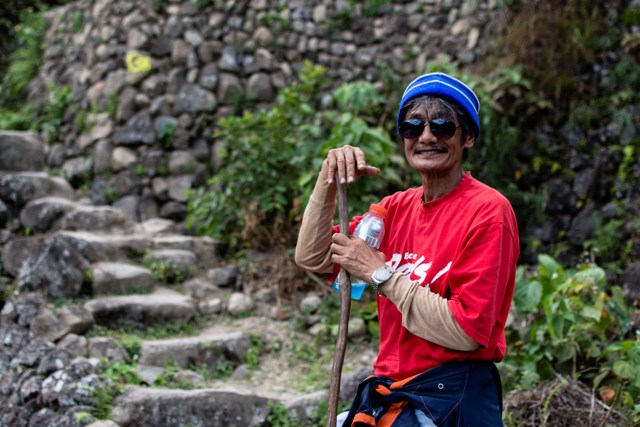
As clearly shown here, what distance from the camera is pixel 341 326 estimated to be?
241 centimetres

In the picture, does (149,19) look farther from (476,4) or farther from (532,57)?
(532,57)

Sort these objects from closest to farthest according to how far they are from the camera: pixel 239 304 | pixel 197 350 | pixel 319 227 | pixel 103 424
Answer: pixel 319 227 < pixel 103 424 < pixel 197 350 < pixel 239 304

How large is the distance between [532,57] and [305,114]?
2434 mm

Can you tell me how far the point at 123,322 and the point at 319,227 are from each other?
346 cm

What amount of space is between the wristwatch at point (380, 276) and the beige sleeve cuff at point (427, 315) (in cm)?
3

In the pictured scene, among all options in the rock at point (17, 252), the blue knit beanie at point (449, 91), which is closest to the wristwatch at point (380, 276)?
the blue knit beanie at point (449, 91)

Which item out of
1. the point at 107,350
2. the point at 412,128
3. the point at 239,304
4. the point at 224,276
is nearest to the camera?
the point at 412,128

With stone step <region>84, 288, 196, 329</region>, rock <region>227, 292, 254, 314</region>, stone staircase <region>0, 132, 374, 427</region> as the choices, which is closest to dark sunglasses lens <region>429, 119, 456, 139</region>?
stone staircase <region>0, 132, 374, 427</region>

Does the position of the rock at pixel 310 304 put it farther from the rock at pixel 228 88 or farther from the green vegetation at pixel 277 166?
the rock at pixel 228 88

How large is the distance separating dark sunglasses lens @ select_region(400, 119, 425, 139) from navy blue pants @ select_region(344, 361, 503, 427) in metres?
0.79

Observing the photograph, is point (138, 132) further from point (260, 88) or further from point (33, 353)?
point (33, 353)

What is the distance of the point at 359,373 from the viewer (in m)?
4.59

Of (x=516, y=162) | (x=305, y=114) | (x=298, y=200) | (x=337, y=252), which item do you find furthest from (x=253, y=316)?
(x=337, y=252)

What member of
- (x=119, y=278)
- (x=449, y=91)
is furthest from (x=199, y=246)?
(x=449, y=91)
